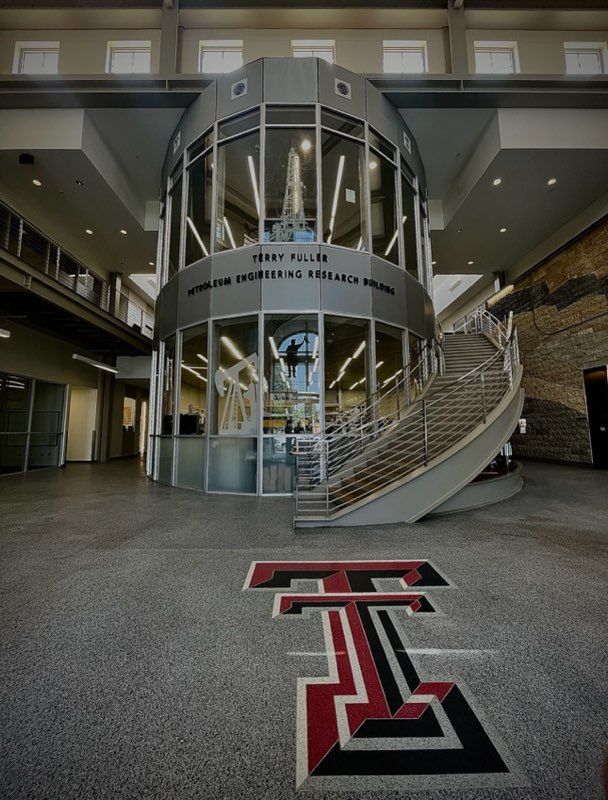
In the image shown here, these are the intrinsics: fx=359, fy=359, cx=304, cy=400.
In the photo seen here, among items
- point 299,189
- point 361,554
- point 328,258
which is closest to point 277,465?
point 361,554

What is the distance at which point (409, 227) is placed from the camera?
9.88m

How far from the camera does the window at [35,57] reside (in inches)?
416

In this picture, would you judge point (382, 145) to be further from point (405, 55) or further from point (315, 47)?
point (315, 47)

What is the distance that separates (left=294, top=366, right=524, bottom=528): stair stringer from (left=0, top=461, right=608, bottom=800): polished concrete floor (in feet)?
1.40

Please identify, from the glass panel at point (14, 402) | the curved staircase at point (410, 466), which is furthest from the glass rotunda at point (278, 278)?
the glass panel at point (14, 402)

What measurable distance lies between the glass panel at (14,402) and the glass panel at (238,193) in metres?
7.46

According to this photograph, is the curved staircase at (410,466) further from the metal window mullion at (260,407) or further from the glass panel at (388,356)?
the glass panel at (388,356)

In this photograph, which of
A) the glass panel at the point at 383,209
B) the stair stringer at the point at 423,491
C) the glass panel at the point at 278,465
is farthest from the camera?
the glass panel at the point at 383,209

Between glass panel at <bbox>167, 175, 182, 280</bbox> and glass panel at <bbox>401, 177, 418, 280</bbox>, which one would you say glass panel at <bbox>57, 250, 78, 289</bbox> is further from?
glass panel at <bbox>401, 177, 418, 280</bbox>

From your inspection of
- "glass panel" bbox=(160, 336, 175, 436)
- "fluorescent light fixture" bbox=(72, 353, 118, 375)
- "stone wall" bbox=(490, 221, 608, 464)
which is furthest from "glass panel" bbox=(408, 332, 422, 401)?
"fluorescent light fixture" bbox=(72, 353, 118, 375)

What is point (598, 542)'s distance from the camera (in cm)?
411

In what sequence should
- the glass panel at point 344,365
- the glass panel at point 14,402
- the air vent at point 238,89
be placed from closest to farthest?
the glass panel at point 344,365
the air vent at point 238,89
the glass panel at point 14,402

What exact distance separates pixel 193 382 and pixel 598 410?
1249cm

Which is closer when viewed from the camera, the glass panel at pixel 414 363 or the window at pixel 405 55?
the glass panel at pixel 414 363
